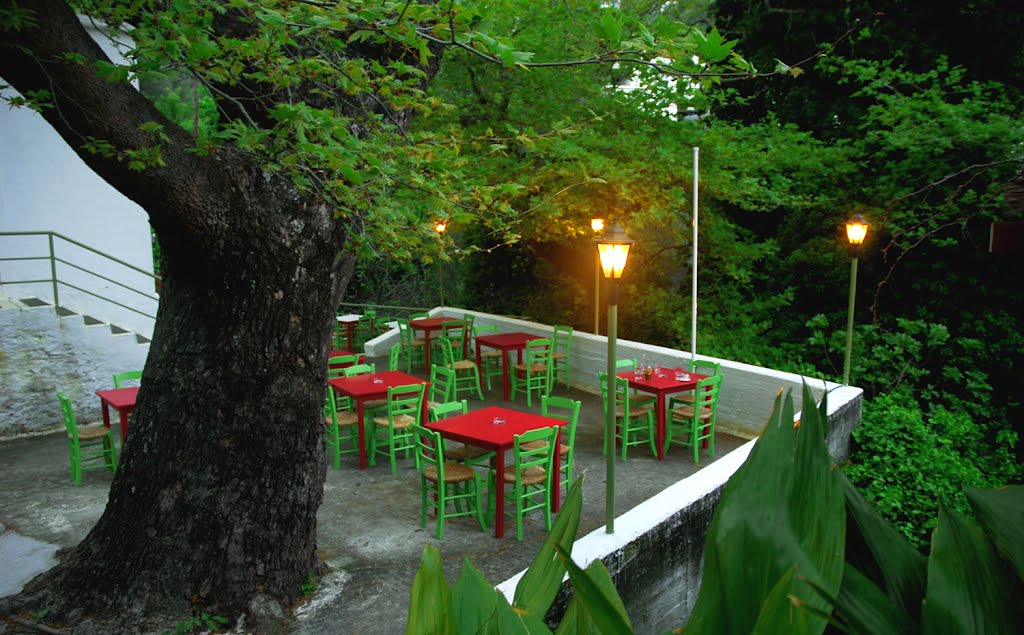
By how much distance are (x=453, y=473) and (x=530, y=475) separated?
0.60 m

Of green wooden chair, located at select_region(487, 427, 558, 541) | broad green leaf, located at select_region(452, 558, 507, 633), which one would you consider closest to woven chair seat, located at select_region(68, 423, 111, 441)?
green wooden chair, located at select_region(487, 427, 558, 541)

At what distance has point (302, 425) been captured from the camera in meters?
4.16

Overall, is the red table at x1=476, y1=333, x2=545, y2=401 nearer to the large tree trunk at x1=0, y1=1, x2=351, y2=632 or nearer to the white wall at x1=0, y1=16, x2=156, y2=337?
the white wall at x1=0, y1=16, x2=156, y2=337

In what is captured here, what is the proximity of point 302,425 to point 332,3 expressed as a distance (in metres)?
2.31

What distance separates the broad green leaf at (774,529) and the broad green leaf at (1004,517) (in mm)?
166

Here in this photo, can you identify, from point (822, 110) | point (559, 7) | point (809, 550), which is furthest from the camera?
point (822, 110)

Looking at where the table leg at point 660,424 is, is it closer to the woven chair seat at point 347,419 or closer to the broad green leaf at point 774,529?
the woven chair seat at point 347,419

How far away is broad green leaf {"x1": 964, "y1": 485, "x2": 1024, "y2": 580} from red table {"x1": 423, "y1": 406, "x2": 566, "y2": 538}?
188 inches

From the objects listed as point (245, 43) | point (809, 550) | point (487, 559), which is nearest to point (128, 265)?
point (487, 559)

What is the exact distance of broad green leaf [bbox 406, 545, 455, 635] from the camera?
2.36 feet

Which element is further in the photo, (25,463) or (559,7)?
(559,7)

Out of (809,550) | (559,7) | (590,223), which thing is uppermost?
(559,7)

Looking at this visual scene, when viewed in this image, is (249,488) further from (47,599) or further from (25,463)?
(25,463)

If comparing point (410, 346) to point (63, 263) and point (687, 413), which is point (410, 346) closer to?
point (63, 263)
